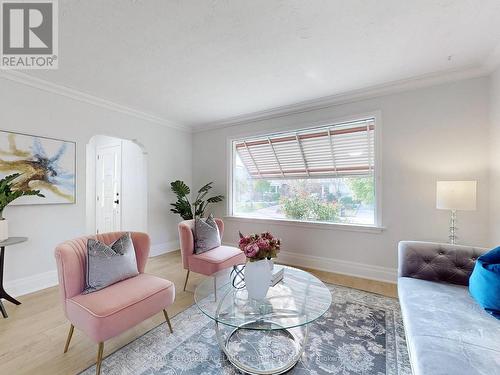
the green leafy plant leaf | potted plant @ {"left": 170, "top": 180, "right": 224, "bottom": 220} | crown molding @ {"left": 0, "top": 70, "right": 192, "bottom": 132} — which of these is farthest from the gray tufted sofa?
crown molding @ {"left": 0, "top": 70, "right": 192, "bottom": 132}

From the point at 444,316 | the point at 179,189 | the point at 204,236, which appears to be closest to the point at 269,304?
the point at 444,316

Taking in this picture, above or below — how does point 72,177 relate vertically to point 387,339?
above

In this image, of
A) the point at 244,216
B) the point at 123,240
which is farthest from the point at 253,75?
the point at 244,216

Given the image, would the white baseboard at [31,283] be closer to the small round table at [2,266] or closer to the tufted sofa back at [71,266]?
the small round table at [2,266]

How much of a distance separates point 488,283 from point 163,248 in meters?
4.35

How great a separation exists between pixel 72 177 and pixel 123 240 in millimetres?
1888

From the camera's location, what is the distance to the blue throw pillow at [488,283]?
1.48m

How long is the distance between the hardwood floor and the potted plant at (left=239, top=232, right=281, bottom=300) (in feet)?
3.13

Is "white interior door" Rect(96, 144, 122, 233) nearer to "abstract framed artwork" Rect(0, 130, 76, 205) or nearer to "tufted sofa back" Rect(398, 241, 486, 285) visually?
"abstract framed artwork" Rect(0, 130, 76, 205)

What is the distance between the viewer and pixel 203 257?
8.71 ft

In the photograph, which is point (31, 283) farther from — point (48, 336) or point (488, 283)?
point (488, 283)

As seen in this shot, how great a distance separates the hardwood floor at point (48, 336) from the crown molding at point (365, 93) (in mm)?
2512

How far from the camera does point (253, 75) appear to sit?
2.72 metres

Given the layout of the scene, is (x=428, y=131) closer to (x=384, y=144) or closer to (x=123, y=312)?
(x=384, y=144)
